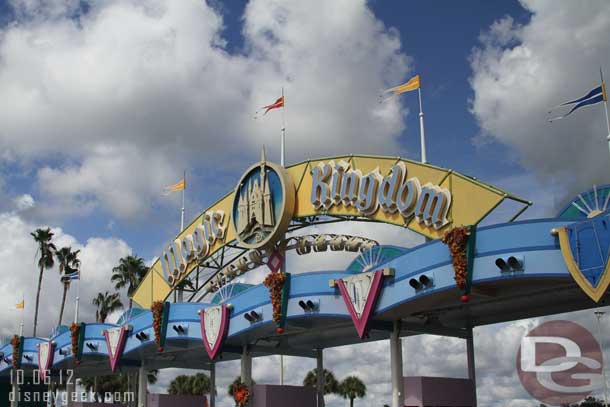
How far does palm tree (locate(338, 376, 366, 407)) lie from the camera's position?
92500 mm

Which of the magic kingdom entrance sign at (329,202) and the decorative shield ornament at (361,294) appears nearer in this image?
the decorative shield ornament at (361,294)

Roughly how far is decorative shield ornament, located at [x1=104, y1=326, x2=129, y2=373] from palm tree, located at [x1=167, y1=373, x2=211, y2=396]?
47909mm

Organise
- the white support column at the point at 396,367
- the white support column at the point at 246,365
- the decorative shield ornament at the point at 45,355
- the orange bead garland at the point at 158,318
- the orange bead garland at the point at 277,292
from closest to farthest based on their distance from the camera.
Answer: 1. the white support column at the point at 396,367
2. the orange bead garland at the point at 277,292
3. the white support column at the point at 246,365
4. the orange bead garland at the point at 158,318
5. the decorative shield ornament at the point at 45,355

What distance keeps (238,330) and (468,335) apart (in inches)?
440

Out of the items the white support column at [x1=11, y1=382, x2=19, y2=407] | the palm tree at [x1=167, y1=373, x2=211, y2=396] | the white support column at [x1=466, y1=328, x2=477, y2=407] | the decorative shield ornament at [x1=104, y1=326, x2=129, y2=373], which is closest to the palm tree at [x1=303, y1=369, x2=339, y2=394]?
the palm tree at [x1=167, y1=373, x2=211, y2=396]

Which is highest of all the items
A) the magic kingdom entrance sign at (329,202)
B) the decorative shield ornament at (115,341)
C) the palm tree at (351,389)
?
the magic kingdom entrance sign at (329,202)

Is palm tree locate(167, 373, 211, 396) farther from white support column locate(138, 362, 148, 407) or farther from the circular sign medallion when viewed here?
the circular sign medallion

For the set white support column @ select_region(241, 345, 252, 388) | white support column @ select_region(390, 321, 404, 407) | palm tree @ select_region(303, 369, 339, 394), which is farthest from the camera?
palm tree @ select_region(303, 369, 339, 394)

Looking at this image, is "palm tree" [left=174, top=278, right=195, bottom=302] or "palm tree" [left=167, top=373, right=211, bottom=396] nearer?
"palm tree" [left=174, top=278, right=195, bottom=302]

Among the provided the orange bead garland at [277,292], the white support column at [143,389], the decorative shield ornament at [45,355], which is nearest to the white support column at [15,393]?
the decorative shield ornament at [45,355]

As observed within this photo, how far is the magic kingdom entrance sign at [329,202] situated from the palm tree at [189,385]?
49617mm

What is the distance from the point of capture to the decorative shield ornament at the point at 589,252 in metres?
21.9

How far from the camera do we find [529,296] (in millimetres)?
28422

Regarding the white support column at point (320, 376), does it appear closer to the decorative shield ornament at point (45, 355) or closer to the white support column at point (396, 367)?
the white support column at point (396, 367)
